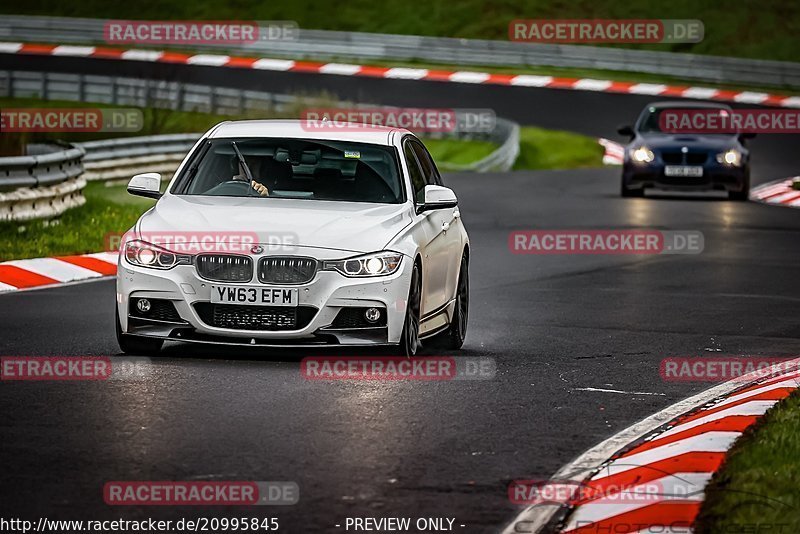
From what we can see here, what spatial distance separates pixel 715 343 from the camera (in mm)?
13180

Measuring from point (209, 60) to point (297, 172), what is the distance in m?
38.3

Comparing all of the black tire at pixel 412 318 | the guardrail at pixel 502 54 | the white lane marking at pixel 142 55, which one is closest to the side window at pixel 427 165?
the black tire at pixel 412 318

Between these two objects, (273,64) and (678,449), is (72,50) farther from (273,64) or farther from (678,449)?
(678,449)

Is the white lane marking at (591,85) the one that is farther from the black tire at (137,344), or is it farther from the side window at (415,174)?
the black tire at (137,344)

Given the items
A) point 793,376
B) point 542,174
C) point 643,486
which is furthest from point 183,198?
point 542,174

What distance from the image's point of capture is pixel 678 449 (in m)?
8.77

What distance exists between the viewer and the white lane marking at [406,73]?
155 feet

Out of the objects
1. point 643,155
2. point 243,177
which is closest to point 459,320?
point 243,177

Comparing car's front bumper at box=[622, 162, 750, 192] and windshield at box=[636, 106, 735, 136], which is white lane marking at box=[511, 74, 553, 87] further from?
car's front bumper at box=[622, 162, 750, 192]

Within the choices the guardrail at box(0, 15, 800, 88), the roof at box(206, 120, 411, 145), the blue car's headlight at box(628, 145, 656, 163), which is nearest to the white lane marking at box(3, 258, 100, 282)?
the roof at box(206, 120, 411, 145)

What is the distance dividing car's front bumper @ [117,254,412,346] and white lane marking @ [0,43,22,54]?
40458 millimetres

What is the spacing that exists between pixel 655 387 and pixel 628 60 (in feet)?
129

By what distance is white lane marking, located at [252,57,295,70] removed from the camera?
161ft

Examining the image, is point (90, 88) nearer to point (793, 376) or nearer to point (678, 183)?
point (678, 183)
